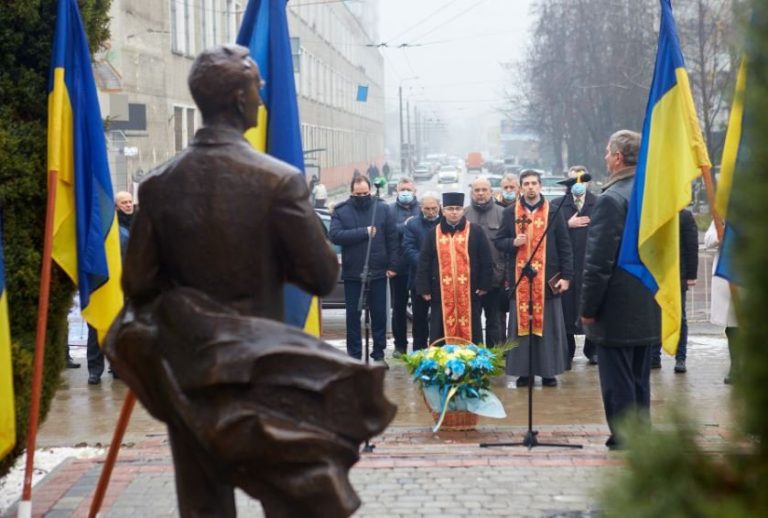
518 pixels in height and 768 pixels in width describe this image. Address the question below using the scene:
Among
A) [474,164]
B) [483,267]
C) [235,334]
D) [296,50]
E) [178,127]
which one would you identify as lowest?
[483,267]

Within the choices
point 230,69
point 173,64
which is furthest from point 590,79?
point 230,69

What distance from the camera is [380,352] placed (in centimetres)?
1196

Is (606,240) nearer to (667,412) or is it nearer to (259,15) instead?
(259,15)

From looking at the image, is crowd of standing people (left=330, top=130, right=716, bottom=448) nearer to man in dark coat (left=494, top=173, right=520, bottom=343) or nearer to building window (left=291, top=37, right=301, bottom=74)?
man in dark coat (left=494, top=173, right=520, bottom=343)

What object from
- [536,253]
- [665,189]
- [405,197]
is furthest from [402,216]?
[665,189]

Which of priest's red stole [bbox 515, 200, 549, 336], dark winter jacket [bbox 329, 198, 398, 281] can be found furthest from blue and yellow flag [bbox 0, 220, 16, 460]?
dark winter jacket [bbox 329, 198, 398, 281]

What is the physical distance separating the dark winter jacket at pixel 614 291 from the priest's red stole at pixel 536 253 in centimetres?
343

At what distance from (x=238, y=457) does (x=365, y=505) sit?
290 centimetres

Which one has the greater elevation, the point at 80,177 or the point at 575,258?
the point at 80,177

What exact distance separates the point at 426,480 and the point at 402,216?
660cm

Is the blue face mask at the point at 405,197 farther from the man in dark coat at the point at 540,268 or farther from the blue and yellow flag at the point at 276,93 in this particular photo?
the blue and yellow flag at the point at 276,93

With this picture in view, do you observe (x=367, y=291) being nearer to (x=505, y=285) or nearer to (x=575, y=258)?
(x=505, y=285)

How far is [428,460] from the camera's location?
7633 millimetres

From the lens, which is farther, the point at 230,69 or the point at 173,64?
the point at 173,64
